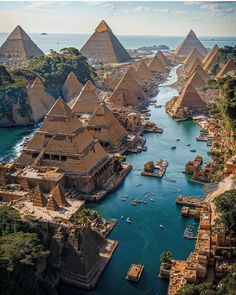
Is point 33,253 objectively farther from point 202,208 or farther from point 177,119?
point 177,119

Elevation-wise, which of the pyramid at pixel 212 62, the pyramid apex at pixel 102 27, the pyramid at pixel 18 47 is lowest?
the pyramid at pixel 18 47

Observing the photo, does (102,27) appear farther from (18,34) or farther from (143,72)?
(143,72)

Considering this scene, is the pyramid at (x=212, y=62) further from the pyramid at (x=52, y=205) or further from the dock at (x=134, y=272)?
the dock at (x=134, y=272)

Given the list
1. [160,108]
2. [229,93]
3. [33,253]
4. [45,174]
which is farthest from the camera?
[160,108]

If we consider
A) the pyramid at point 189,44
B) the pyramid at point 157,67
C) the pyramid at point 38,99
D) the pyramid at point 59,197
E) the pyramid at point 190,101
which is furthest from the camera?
the pyramid at point 189,44

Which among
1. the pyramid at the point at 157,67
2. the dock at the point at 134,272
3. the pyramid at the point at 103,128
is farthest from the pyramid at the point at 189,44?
the dock at the point at 134,272

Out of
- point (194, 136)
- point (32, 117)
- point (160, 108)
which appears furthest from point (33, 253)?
point (160, 108)

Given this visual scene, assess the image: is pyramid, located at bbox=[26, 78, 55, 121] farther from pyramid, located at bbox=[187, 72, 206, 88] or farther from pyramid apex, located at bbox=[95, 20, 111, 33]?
pyramid apex, located at bbox=[95, 20, 111, 33]
